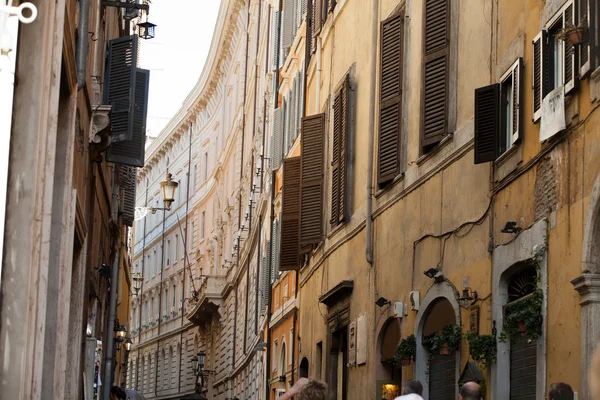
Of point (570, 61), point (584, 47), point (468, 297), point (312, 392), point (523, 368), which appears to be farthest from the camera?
point (468, 297)

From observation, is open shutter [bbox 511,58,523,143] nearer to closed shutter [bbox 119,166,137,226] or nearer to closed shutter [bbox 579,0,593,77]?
closed shutter [bbox 579,0,593,77]

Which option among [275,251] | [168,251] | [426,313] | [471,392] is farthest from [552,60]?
[168,251]

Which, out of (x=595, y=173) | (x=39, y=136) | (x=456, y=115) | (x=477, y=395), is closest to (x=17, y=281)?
(x=39, y=136)

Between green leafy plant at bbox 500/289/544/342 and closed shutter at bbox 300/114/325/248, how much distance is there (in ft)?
36.3

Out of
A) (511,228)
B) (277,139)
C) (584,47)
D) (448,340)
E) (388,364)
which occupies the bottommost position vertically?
(448,340)

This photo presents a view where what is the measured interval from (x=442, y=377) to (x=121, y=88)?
5419 mm

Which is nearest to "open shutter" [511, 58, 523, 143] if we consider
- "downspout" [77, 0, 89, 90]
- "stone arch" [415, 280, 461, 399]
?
"stone arch" [415, 280, 461, 399]

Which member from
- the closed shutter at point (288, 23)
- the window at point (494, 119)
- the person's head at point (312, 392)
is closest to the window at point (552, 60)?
the window at point (494, 119)

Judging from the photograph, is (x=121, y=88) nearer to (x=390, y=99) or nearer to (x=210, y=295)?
(x=390, y=99)

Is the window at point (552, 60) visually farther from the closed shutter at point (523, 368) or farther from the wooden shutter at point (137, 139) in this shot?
the wooden shutter at point (137, 139)

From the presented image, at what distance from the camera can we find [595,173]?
1034 centimetres

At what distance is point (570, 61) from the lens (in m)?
11.1

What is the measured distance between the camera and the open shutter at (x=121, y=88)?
51.8ft

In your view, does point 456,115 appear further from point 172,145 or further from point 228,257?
point 172,145
